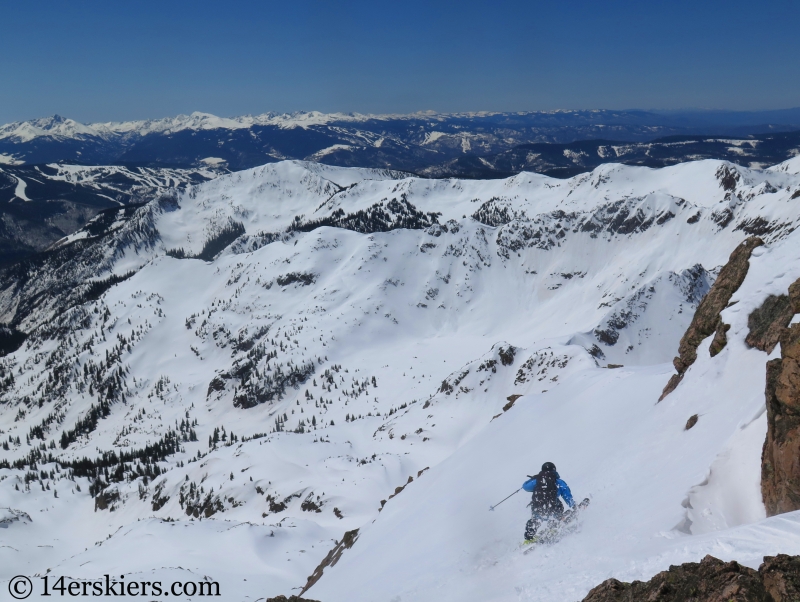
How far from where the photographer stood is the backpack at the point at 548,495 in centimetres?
1800

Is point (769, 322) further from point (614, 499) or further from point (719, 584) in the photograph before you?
point (719, 584)

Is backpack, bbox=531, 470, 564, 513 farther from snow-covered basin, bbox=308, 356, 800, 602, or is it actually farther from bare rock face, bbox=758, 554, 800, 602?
bare rock face, bbox=758, 554, 800, 602

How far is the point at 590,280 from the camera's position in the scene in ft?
593

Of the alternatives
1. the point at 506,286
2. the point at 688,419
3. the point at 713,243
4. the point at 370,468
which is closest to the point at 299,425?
the point at 370,468

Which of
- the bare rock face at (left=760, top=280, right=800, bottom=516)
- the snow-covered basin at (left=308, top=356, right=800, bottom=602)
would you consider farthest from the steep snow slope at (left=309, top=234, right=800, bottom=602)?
the bare rock face at (left=760, top=280, right=800, bottom=516)

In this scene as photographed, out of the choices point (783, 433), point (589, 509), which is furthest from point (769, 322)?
point (589, 509)

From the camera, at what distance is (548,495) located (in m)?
18.0

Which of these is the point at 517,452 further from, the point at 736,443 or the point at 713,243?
the point at 713,243

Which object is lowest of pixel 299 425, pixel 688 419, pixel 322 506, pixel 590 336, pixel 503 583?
pixel 299 425

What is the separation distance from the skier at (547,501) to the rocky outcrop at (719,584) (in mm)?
7071

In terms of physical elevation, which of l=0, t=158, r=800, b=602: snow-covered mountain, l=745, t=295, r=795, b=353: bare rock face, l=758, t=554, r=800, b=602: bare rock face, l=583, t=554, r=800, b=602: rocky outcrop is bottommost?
l=0, t=158, r=800, b=602: snow-covered mountain

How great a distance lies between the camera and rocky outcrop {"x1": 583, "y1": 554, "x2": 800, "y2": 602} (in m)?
8.16

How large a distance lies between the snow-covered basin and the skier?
0.94 metres

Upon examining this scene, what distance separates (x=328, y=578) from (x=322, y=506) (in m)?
41.7
